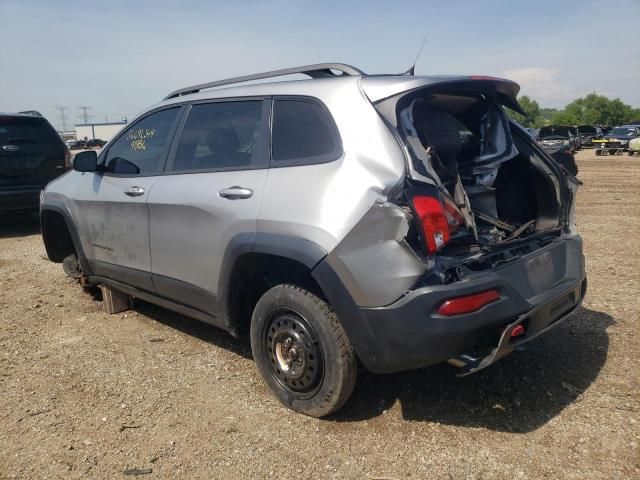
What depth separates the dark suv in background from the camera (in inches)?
313

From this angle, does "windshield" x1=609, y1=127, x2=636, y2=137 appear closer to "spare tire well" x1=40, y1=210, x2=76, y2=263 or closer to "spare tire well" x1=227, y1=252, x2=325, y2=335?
"spare tire well" x1=40, y1=210, x2=76, y2=263

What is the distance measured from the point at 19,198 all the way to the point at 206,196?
5.98 metres

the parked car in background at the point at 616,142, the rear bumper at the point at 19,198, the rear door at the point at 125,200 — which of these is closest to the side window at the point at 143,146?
the rear door at the point at 125,200

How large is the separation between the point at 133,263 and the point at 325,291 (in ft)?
6.43

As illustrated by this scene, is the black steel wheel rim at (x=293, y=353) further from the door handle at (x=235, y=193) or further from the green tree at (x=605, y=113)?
the green tree at (x=605, y=113)

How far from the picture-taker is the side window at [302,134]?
287 cm

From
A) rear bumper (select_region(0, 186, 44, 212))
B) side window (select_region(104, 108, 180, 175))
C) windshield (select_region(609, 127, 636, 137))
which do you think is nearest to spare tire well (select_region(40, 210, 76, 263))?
side window (select_region(104, 108, 180, 175))

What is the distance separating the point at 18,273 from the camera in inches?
244

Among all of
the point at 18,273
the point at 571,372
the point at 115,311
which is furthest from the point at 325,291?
the point at 18,273

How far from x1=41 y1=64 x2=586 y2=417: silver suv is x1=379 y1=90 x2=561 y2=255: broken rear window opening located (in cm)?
1

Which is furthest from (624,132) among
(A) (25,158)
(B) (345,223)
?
(B) (345,223)

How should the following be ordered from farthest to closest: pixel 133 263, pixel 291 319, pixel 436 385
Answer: pixel 133 263
pixel 436 385
pixel 291 319

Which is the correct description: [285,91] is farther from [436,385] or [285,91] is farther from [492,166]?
[436,385]

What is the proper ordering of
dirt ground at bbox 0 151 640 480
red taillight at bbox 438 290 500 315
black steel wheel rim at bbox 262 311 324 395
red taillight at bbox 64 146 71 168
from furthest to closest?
red taillight at bbox 64 146 71 168 < black steel wheel rim at bbox 262 311 324 395 < dirt ground at bbox 0 151 640 480 < red taillight at bbox 438 290 500 315
